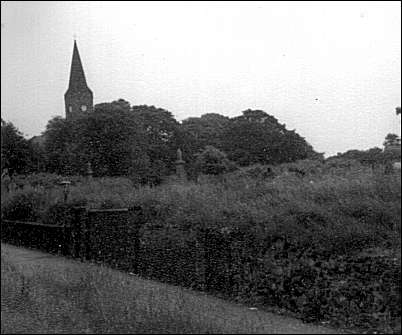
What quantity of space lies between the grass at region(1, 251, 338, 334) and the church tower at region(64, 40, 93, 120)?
283 centimetres

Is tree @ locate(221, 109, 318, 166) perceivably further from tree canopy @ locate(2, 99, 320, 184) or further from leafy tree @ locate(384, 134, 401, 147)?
leafy tree @ locate(384, 134, 401, 147)

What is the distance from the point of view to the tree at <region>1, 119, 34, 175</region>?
887cm

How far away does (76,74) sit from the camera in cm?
784

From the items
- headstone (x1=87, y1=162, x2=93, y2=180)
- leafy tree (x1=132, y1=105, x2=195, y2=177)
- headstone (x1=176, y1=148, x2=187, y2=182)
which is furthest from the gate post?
headstone (x1=176, y1=148, x2=187, y2=182)

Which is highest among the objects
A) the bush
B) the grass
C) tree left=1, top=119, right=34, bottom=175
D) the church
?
the church

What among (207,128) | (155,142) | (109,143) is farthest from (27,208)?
(207,128)

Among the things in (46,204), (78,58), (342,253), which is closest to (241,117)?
(78,58)

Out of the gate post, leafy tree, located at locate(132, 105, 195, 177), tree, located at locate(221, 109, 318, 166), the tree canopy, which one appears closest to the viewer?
tree, located at locate(221, 109, 318, 166)

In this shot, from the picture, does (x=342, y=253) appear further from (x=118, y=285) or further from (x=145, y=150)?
(x=145, y=150)

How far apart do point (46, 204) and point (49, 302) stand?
9.06m

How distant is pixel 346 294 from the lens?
449 centimetres

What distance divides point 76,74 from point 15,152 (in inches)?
93.2

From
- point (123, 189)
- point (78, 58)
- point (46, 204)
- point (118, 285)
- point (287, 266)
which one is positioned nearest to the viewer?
point (287, 266)

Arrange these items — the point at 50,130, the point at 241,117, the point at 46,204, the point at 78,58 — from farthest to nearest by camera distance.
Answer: the point at 46,204, the point at 50,130, the point at 78,58, the point at 241,117
